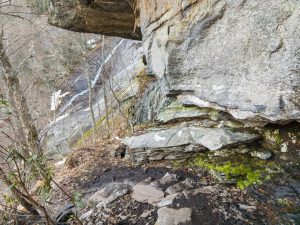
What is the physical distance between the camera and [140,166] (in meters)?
4.81

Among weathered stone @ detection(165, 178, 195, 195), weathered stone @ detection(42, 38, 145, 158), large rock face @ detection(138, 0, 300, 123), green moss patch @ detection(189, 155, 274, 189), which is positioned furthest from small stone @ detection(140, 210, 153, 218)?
weathered stone @ detection(42, 38, 145, 158)

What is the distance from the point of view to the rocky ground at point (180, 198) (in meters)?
3.12

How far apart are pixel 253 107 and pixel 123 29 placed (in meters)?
3.19

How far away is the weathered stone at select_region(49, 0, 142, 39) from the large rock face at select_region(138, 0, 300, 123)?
820mm

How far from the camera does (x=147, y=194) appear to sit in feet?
12.6

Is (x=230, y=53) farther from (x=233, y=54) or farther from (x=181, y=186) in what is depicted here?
(x=181, y=186)

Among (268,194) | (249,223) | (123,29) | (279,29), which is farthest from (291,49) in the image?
(123,29)

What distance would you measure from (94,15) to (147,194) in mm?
3217

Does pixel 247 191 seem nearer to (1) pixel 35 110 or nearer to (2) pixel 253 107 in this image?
(2) pixel 253 107

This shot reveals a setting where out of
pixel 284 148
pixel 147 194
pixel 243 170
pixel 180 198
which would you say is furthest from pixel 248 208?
pixel 147 194

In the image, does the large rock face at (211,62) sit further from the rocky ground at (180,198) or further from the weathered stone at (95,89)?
the weathered stone at (95,89)

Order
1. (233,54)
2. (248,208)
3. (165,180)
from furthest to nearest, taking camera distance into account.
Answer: (165,180), (233,54), (248,208)

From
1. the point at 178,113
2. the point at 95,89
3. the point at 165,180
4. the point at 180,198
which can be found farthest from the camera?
the point at 95,89

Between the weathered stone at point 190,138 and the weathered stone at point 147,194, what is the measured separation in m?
0.69
